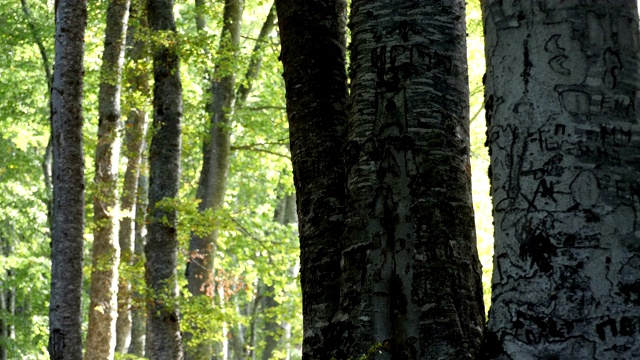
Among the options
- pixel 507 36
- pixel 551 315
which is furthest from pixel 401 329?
pixel 507 36

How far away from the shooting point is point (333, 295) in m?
4.15

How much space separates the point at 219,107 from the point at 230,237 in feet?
10.4

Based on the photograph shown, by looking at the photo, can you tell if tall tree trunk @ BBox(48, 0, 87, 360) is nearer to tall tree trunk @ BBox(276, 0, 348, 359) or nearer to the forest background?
tall tree trunk @ BBox(276, 0, 348, 359)

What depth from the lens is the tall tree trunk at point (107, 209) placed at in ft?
40.9

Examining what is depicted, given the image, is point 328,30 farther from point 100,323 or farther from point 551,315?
point 100,323

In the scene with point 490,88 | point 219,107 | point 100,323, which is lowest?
point 100,323

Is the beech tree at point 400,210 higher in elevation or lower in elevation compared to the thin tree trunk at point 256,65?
lower

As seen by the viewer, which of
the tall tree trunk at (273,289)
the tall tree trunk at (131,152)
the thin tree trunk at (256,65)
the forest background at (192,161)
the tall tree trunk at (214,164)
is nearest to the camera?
the tall tree trunk at (131,152)

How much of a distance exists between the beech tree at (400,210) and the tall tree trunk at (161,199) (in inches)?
290

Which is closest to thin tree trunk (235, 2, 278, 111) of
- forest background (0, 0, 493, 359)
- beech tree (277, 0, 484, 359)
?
forest background (0, 0, 493, 359)

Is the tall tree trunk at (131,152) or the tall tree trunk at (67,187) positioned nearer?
the tall tree trunk at (67,187)

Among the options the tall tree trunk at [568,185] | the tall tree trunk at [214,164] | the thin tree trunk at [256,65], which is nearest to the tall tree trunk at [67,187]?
the tall tree trunk at [568,185]

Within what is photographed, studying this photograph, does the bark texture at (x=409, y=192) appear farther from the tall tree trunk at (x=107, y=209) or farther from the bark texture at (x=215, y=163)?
the bark texture at (x=215, y=163)

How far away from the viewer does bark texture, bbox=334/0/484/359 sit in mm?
3623
